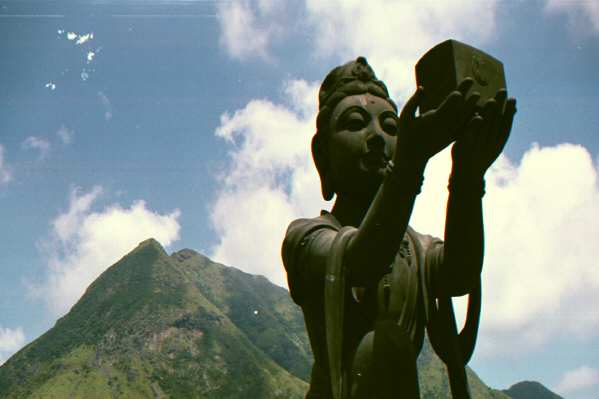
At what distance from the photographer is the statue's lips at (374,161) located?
4.70m

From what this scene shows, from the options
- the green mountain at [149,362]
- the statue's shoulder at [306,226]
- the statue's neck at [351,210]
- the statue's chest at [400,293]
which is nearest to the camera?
the statue's chest at [400,293]

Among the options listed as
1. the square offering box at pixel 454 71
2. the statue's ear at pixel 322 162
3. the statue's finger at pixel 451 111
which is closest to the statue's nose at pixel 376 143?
the statue's ear at pixel 322 162

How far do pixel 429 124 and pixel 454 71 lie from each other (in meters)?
0.46

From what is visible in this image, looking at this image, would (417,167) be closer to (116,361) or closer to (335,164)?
(335,164)

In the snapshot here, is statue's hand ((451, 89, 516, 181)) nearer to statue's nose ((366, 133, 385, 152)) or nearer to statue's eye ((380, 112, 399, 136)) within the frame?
statue's nose ((366, 133, 385, 152))

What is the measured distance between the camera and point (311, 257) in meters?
4.53

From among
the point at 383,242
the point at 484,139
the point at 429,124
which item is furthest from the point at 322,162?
the point at 429,124

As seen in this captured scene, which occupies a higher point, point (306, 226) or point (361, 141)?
point (361, 141)

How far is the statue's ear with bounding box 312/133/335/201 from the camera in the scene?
5215 mm

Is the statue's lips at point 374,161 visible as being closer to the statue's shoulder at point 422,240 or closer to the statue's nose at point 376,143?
the statue's nose at point 376,143

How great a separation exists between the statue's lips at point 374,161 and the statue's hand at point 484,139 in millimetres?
764

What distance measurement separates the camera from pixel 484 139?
3.91 m

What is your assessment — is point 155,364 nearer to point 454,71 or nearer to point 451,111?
point 454,71

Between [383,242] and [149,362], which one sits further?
[149,362]
